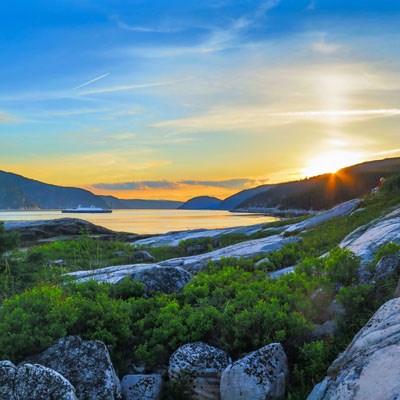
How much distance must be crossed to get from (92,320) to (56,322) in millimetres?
671

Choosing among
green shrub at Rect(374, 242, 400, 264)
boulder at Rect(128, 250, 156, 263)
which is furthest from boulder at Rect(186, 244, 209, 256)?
green shrub at Rect(374, 242, 400, 264)

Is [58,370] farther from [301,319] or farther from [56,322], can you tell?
[301,319]

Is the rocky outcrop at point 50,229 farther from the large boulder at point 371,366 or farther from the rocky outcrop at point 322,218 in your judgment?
the large boulder at point 371,366

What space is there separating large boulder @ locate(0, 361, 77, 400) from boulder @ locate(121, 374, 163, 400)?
1158mm

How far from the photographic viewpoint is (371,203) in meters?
27.0

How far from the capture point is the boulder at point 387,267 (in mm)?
9267

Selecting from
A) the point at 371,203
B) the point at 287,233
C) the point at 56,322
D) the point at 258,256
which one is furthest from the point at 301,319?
the point at 371,203

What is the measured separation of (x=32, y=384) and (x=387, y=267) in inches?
291

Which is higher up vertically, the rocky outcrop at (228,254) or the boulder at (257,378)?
the rocky outcrop at (228,254)

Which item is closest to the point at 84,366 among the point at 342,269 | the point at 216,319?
the point at 216,319

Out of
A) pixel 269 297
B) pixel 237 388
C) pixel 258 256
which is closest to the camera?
pixel 237 388

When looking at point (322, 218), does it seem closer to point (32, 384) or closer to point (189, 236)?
point (189, 236)

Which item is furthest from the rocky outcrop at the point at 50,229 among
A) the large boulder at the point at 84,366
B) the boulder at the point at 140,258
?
the large boulder at the point at 84,366

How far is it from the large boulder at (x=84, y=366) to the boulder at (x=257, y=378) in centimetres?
195
